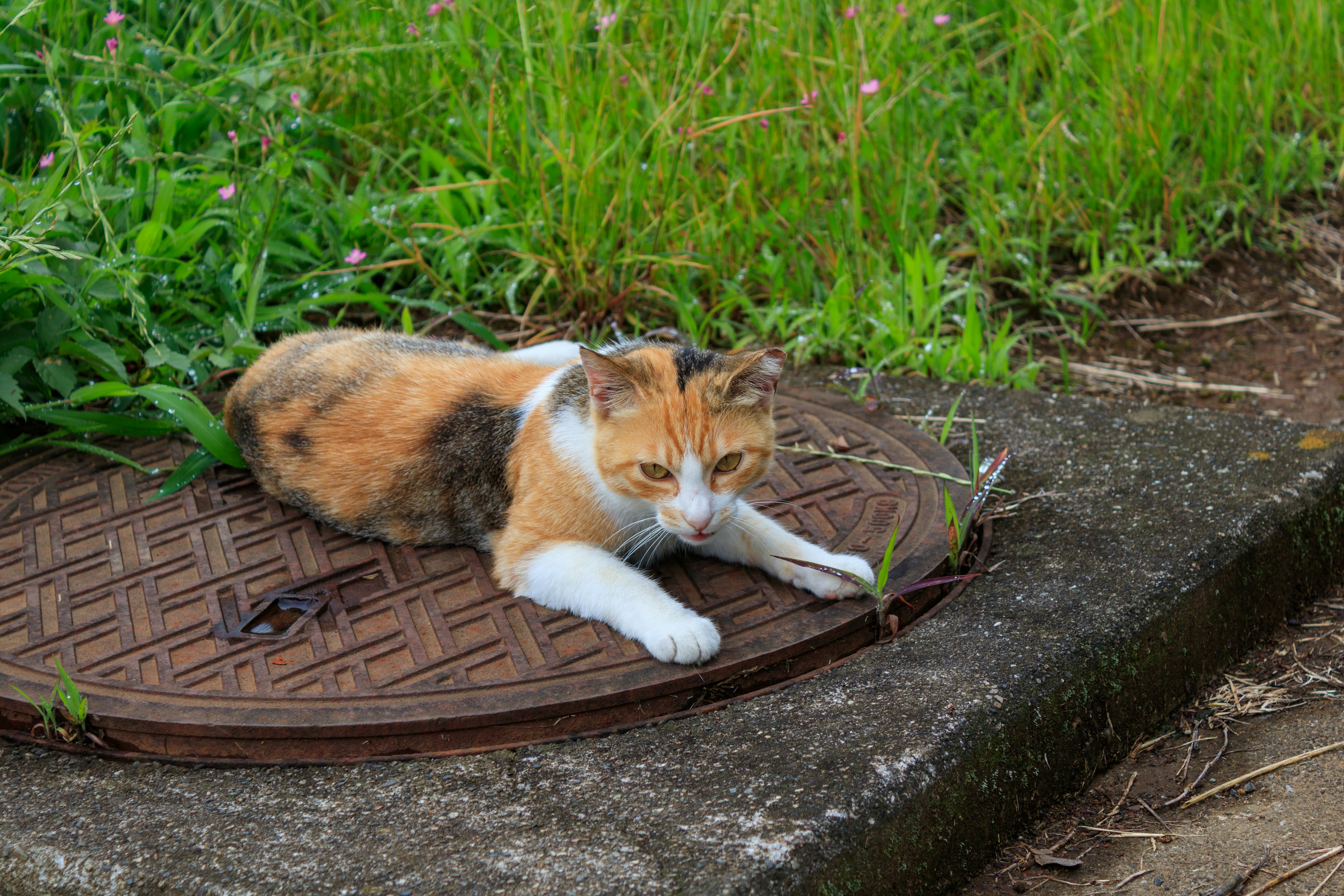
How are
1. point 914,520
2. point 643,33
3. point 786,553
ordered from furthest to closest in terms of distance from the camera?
point 643,33 < point 914,520 < point 786,553

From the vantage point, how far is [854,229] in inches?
150

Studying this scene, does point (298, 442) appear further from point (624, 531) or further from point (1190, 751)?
point (1190, 751)

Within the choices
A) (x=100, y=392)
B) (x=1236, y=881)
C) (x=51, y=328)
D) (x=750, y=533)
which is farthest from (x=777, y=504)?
(x=51, y=328)

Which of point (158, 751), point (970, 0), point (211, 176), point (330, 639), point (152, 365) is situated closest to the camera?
point (158, 751)

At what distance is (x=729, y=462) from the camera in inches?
87.0

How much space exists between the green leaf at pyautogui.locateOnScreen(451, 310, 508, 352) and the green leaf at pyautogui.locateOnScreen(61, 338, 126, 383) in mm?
985

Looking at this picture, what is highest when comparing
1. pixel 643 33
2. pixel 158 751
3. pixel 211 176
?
pixel 643 33

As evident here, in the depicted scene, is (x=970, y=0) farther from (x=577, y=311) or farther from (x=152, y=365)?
(x=152, y=365)

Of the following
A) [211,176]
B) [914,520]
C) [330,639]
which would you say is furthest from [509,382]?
[211,176]

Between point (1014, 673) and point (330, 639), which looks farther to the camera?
point (330, 639)

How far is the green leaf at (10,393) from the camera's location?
2.77 m

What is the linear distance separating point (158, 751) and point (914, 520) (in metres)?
1.64

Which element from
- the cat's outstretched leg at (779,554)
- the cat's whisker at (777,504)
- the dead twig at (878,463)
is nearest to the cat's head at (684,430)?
the cat's outstretched leg at (779,554)

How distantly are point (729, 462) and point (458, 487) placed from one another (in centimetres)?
67
